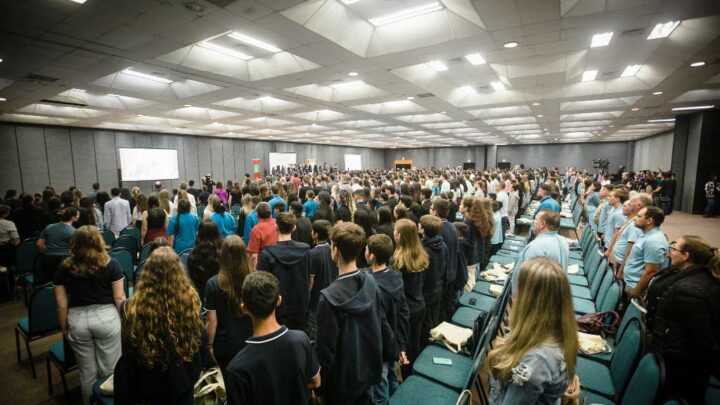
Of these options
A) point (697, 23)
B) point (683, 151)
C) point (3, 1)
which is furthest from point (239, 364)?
point (683, 151)

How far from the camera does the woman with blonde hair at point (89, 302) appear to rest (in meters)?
2.22

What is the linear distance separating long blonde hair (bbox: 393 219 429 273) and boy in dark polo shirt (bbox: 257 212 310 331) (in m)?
0.90

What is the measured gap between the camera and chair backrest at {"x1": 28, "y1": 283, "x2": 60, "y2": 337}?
2730mm

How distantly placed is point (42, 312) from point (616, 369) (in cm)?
482

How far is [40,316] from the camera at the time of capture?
280cm

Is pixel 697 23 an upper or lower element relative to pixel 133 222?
upper

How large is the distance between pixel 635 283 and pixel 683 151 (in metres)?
12.9

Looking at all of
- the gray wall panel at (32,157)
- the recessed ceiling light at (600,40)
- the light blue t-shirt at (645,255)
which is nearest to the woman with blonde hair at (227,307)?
the light blue t-shirt at (645,255)

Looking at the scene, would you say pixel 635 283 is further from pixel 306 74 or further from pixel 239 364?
pixel 306 74

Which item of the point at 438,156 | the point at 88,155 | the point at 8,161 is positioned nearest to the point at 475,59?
the point at 88,155

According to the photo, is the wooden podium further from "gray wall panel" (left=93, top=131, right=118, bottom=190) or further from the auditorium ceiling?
"gray wall panel" (left=93, top=131, right=118, bottom=190)

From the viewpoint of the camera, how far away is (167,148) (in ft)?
51.3

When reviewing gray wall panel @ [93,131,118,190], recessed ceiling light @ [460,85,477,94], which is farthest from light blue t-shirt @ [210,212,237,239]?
gray wall panel @ [93,131,118,190]

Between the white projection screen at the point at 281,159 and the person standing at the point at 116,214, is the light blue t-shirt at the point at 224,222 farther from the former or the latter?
the white projection screen at the point at 281,159
